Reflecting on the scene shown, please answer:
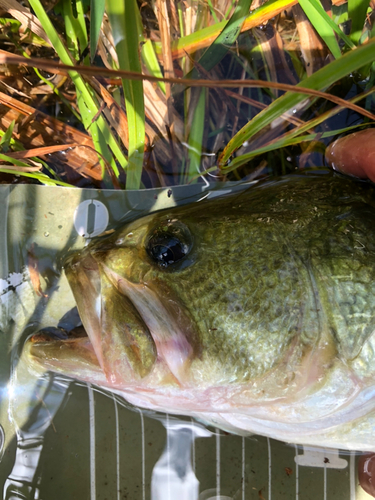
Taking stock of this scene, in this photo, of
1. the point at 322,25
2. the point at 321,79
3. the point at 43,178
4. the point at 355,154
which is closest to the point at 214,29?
the point at 322,25

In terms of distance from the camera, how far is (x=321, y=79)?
1.21 metres

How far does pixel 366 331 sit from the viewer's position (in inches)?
44.4

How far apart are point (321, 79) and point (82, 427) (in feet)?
5.61

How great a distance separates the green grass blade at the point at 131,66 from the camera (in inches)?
45.7

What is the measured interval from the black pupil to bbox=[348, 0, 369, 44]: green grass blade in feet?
3.82

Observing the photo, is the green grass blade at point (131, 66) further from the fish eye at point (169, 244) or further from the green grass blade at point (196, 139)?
the fish eye at point (169, 244)

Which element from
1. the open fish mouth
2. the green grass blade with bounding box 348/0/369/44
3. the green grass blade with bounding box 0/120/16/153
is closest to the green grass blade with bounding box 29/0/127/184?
the green grass blade with bounding box 0/120/16/153

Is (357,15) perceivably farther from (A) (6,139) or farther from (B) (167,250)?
(A) (6,139)

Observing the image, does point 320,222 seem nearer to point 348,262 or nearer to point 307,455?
point 348,262

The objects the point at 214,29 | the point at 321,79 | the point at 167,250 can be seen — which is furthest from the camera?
the point at 214,29

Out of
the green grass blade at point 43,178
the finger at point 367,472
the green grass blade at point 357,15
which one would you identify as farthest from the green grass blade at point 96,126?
the finger at point 367,472

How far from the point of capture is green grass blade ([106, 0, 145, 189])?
45.7 inches

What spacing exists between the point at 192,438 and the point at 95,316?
94 cm

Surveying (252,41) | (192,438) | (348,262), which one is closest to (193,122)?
(252,41)
